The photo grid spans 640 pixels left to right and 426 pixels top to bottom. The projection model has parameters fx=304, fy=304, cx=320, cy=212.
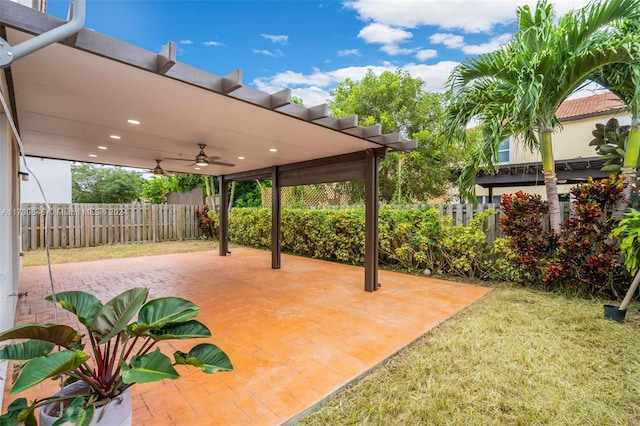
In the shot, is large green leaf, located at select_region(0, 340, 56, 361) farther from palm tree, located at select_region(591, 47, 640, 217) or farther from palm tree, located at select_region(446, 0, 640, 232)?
palm tree, located at select_region(591, 47, 640, 217)

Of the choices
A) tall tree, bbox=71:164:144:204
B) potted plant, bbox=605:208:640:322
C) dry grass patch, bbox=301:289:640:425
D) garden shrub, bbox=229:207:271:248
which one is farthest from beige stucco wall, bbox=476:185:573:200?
tall tree, bbox=71:164:144:204

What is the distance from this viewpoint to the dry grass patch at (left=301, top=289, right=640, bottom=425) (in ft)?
7.14

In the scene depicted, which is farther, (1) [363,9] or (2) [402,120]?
(2) [402,120]

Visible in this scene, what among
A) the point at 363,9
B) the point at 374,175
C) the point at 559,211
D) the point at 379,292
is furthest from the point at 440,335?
the point at 363,9

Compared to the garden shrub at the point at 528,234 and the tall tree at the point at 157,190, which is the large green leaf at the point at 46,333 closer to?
the garden shrub at the point at 528,234

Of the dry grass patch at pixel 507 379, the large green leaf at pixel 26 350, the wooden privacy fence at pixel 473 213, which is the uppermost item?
the wooden privacy fence at pixel 473 213

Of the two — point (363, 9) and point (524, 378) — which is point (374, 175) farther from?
point (363, 9)

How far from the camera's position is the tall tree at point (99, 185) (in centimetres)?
2180

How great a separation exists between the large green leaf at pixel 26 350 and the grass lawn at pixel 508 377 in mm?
1605

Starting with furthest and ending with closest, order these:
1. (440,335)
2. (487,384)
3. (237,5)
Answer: (237,5) < (440,335) < (487,384)

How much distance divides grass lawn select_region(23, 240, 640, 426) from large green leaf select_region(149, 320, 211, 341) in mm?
1056

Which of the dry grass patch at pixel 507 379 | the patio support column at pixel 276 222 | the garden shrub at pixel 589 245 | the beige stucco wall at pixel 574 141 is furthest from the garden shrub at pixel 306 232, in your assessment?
the beige stucco wall at pixel 574 141

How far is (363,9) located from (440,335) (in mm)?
8898

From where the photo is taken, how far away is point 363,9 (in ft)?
28.5
